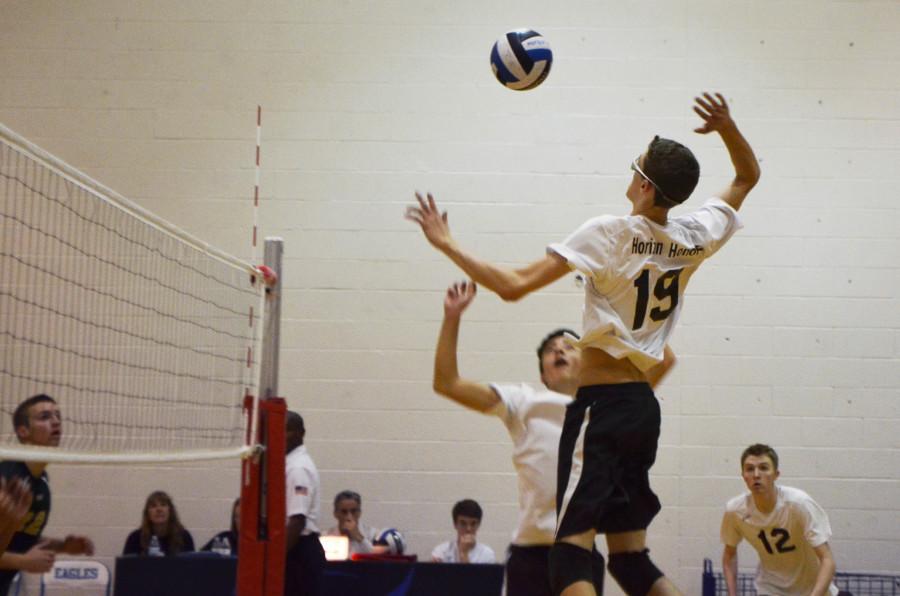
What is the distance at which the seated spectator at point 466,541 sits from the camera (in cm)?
909

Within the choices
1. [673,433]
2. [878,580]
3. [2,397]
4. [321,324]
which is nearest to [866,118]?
[673,433]

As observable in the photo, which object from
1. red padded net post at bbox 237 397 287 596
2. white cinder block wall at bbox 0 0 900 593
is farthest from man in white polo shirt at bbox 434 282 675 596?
white cinder block wall at bbox 0 0 900 593

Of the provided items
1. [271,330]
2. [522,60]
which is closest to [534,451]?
[271,330]

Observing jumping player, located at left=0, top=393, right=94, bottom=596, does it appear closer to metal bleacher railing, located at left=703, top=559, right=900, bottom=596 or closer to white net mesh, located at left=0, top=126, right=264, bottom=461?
white net mesh, located at left=0, top=126, right=264, bottom=461

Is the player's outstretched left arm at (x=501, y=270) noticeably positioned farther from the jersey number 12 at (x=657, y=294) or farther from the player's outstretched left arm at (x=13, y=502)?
the player's outstretched left arm at (x=13, y=502)

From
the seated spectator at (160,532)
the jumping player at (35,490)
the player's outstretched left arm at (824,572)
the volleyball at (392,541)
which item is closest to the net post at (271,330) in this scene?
the jumping player at (35,490)

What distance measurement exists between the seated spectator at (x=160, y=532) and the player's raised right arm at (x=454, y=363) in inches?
193

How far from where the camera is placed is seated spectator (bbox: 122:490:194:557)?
30.2 feet

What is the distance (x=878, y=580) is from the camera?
9.35 m

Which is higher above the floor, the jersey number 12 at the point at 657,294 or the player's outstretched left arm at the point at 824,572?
the jersey number 12 at the point at 657,294

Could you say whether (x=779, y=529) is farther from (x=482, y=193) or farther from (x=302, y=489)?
(x=482, y=193)

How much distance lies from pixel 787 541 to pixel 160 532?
4978 millimetres

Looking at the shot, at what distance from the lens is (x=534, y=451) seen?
16.8ft

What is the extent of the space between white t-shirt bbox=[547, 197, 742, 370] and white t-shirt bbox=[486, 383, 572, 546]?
3.34ft
